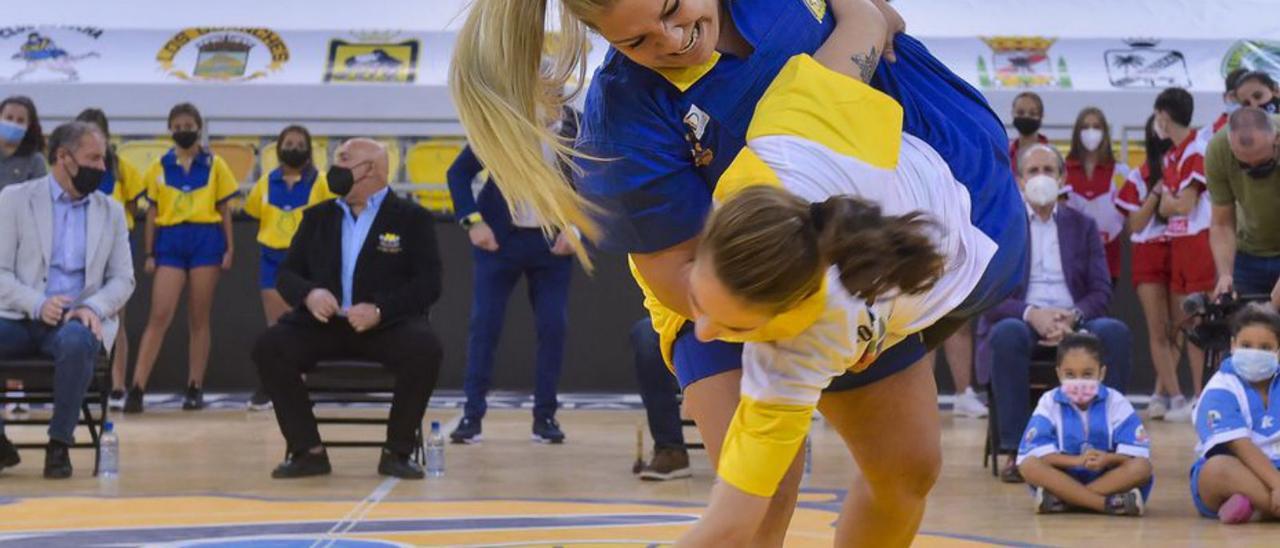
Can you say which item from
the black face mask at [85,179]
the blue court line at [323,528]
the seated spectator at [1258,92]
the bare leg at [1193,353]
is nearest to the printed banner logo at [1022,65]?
the bare leg at [1193,353]

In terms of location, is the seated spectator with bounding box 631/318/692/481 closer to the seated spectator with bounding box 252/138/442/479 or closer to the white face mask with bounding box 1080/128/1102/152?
the seated spectator with bounding box 252/138/442/479

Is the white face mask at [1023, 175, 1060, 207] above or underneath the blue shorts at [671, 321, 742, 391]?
underneath

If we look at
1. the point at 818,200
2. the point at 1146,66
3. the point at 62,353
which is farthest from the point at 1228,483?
the point at 1146,66

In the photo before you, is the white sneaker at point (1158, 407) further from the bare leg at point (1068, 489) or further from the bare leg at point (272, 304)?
the bare leg at point (272, 304)

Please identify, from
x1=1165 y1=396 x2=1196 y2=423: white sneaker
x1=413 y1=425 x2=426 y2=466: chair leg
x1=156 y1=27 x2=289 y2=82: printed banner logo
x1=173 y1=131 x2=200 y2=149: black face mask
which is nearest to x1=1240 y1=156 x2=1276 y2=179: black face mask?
x1=1165 y1=396 x2=1196 y2=423: white sneaker

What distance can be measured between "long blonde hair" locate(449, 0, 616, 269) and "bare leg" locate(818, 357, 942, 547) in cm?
60

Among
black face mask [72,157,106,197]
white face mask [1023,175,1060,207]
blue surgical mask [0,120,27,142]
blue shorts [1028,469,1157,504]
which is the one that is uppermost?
black face mask [72,157,106,197]

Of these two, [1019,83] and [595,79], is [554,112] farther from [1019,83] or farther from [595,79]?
[1019,83]

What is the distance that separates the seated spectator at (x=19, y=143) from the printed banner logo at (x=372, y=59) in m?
4.82

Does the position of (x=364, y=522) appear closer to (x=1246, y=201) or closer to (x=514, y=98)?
(x=514, y=98)

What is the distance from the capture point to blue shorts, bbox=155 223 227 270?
1002 cm

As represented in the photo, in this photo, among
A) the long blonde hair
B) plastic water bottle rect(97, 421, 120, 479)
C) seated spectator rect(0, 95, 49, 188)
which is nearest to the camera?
the long blonde hair

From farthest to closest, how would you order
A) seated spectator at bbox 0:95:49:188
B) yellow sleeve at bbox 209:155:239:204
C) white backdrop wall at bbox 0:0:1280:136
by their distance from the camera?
white backdrop wall at bbox 0:0:1280:136
yellow sleeve at bbox 209:155:239:204
seated spectator at bbox 0:95:49:188

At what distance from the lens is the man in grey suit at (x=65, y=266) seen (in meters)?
6.98
